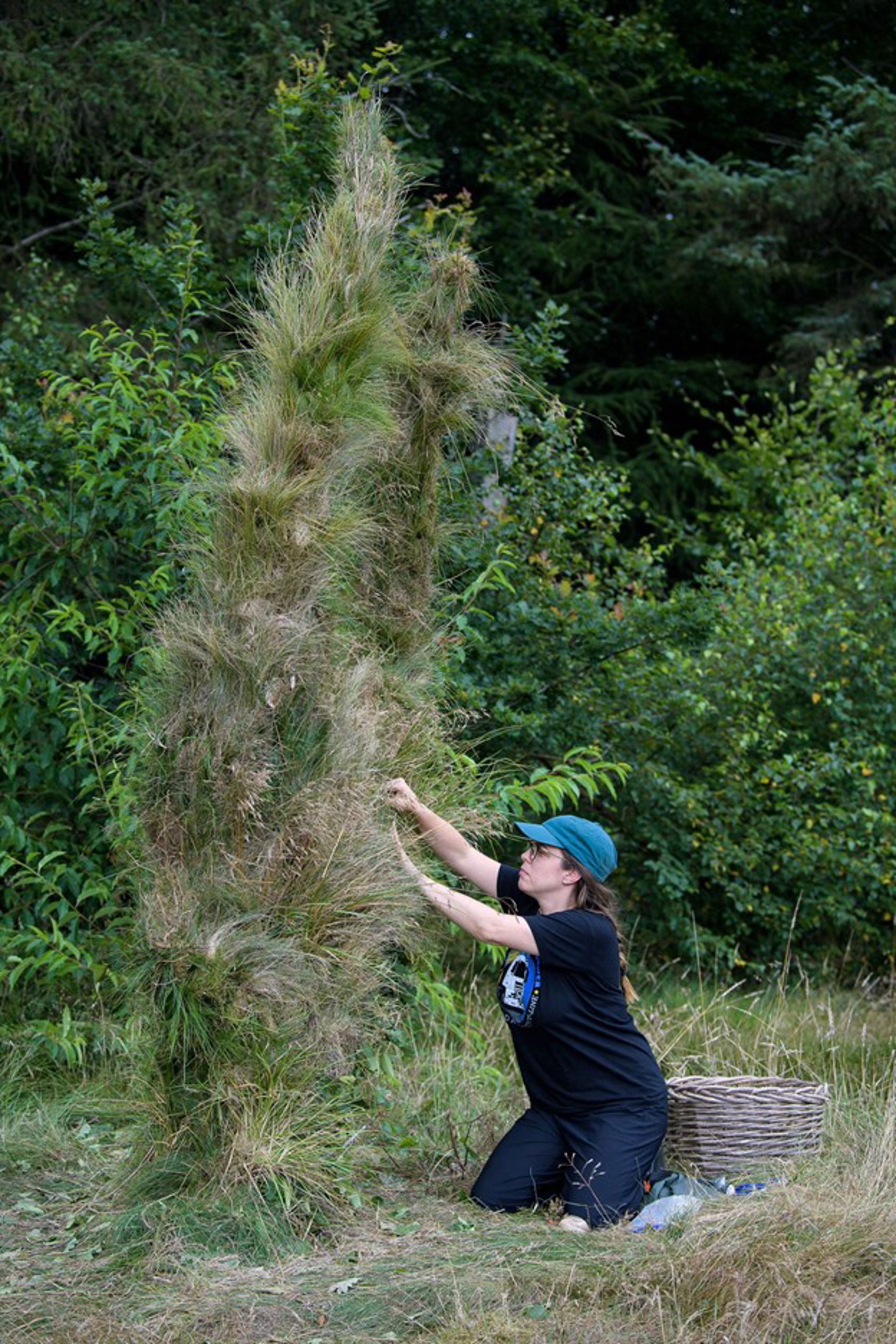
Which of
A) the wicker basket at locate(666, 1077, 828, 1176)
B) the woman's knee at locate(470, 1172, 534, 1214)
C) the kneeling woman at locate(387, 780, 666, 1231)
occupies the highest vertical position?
the kneeling woman at locate(387, 780, 666, 1231)

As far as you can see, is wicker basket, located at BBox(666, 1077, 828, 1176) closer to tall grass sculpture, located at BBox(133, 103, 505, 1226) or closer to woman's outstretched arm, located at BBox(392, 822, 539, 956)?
woman's outstretched arm, located at BBox(392, 822, 539, 956)

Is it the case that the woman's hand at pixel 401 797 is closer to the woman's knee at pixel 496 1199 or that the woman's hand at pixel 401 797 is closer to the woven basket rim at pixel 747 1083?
the woman's knee at pixel 496 1199

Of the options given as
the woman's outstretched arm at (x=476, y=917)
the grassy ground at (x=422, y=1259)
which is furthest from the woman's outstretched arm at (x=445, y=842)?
the grassy ground at (x=422, y=1259)

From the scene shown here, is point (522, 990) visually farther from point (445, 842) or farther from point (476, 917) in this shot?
point (445, 842)

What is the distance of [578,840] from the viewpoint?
4.62m

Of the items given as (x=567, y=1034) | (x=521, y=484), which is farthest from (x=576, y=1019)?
(x=521, y=484)

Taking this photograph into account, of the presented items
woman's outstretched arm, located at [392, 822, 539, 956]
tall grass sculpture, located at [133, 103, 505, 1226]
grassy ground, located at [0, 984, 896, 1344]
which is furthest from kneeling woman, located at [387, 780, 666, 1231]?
tall grass sculpture, located at [133, 103, 505, 1226]

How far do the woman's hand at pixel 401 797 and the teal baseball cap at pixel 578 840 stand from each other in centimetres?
34

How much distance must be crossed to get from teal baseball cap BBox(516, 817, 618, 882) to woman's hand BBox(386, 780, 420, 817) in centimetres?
34

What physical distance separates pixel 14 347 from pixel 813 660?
466 cm

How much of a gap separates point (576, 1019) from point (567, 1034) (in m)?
0.05

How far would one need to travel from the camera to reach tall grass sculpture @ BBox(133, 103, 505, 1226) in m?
4.20

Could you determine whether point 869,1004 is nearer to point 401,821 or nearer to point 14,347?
point 401,821

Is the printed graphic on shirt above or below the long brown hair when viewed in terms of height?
below
